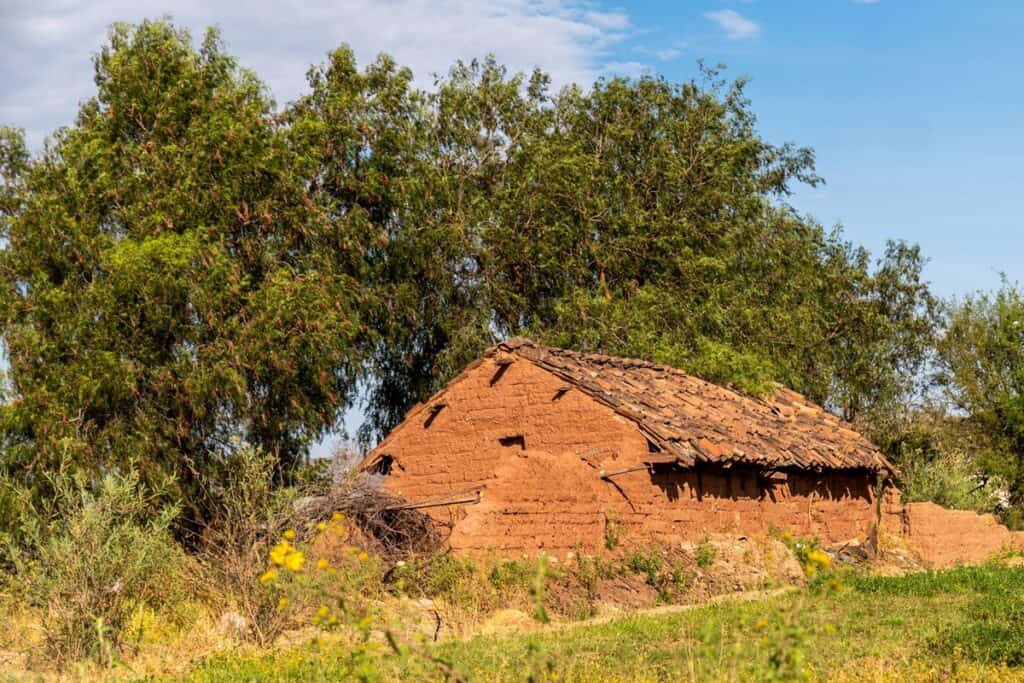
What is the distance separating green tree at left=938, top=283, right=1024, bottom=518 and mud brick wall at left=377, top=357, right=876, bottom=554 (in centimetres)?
1361

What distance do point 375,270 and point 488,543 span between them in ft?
46.6

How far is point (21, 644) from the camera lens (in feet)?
43.9

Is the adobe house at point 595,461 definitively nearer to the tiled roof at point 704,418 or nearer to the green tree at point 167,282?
the tiled roof at point 704,418

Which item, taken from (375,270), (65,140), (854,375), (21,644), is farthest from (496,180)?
(21,644)

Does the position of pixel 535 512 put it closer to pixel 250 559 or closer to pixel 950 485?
pixel 250 559

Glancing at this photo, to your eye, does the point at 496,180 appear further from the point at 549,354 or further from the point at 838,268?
the point at 838,268

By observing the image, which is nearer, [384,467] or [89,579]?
[89,579]

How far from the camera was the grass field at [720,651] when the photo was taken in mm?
10211

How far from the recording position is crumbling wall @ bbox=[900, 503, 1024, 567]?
25.3 meters

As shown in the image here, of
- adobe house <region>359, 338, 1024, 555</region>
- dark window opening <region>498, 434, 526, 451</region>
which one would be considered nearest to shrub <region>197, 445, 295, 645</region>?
adobe house <region>359, 338, 1024, 555</region>

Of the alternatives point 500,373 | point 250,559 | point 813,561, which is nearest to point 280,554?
point 813,561

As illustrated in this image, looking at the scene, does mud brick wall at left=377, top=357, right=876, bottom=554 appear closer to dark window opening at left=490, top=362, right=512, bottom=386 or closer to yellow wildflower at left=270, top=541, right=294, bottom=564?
dark window opening at left=490, top=362, right=512, bottom=386

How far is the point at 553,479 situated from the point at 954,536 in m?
11.6

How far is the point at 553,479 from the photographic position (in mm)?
18328
